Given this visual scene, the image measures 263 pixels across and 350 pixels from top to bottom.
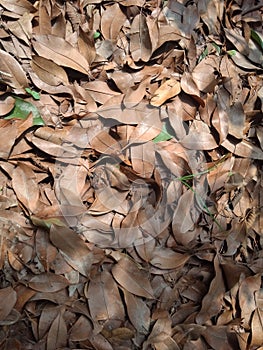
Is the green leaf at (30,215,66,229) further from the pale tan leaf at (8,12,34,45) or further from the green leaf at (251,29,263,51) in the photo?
the green leaf at (251,29,263,51)

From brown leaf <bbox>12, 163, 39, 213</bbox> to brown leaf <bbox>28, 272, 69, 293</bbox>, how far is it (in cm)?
16

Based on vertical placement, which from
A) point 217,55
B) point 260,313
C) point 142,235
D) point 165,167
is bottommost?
point 260,313

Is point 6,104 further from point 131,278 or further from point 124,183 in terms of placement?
point 131,278

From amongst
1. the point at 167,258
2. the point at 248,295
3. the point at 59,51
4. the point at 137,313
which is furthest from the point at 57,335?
the point at 59,51

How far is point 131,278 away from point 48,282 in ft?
0.68

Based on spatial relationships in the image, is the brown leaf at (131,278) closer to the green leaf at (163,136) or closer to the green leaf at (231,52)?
the green leaf at (163,136)

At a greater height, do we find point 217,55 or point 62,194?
point 217,55

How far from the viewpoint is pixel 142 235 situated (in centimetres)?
139

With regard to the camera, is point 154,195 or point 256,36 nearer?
point 154,195

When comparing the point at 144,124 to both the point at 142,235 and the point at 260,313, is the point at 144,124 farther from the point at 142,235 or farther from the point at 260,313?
the point at 260,313

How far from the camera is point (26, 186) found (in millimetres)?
1345

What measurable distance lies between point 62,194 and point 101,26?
458mm

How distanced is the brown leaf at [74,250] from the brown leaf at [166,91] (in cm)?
40

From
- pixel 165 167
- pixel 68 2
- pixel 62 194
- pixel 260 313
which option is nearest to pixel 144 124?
pixel 165 167
